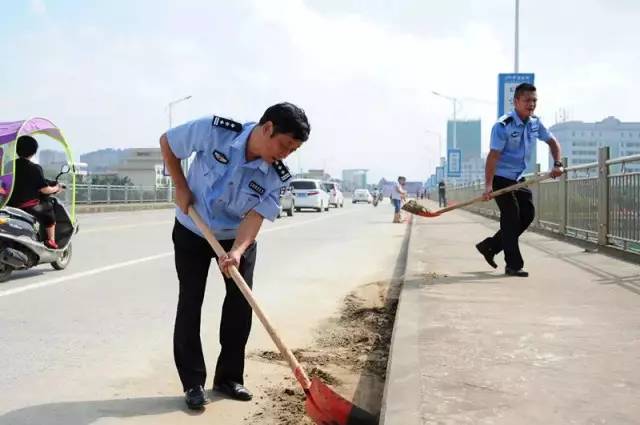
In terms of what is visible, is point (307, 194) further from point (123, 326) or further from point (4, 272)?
point (123, 326)

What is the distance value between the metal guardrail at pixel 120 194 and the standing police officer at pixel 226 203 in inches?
1035

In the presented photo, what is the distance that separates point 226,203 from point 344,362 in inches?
66.9

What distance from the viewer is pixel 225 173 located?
3463mm

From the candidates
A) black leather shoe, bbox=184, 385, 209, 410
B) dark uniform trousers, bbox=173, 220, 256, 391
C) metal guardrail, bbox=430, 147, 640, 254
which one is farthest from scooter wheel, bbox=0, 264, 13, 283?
metal guardrail, bbox=430, 147, 640, 254

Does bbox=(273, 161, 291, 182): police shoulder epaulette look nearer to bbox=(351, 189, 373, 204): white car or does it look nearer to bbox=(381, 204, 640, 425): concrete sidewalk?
bbox=(381, 204, 640, 425): concrete sidewalk

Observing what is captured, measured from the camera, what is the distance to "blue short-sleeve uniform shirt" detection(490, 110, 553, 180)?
6.73m

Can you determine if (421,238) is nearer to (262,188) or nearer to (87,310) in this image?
(87,310)

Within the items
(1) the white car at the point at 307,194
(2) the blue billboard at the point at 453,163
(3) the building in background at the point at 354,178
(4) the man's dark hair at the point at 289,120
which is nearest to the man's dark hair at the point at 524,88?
(4) the man's dark hair at the point at 289,120

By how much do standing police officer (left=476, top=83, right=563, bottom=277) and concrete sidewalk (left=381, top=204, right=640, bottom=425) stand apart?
Result: 45 centimetres

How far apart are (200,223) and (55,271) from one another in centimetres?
580

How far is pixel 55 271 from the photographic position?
8.58 m

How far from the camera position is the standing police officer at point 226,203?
335cm

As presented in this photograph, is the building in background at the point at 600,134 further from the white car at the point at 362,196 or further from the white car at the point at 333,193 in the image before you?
the white car at the point at 362,196

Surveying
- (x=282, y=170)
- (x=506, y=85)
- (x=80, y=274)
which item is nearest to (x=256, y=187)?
(x=282, y=170)
